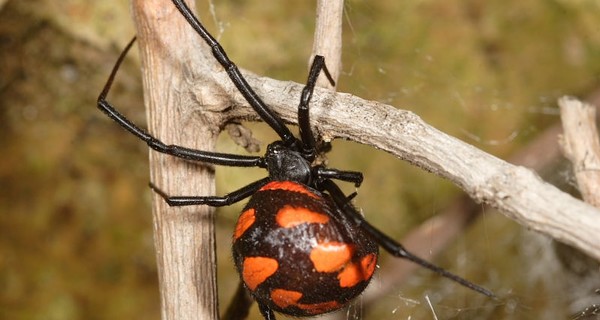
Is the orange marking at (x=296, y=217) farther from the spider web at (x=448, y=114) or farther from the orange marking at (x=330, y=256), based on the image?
the spider web at (x=448, y=114)

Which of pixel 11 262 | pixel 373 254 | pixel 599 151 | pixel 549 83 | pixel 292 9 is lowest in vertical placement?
pixel 11 262

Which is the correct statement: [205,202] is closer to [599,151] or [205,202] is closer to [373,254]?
[373,254]

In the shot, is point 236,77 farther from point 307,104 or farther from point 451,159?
point 451,159

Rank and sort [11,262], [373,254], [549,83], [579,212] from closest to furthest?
[579,212] → [373,254] → [11,262] → [549,83]

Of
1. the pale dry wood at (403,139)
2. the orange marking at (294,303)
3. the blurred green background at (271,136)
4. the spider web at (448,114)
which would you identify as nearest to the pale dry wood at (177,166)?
the pale dry wood at (403,139)

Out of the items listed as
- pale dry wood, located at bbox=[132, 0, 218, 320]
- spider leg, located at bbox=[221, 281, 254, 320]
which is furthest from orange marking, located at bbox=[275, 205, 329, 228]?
spider leg, located at bbox=[221, 281, 254, 320]

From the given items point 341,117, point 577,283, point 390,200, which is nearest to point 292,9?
point 390,200

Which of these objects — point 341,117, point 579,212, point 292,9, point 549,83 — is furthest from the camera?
point 549,83
